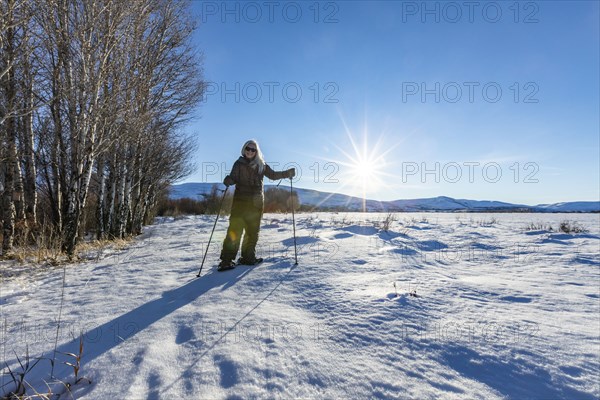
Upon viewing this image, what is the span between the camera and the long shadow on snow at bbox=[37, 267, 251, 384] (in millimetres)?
1771

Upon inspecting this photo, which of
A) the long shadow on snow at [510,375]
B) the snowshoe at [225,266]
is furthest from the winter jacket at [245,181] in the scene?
the long shadow on snow at [510,375]

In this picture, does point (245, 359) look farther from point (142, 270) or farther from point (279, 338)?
point (142, 270)

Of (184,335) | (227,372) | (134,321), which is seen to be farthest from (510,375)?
(134,321)

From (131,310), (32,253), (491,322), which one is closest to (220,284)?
(131,310)

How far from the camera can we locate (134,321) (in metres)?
2.21

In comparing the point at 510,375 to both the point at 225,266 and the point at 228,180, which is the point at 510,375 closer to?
the point at 225,266

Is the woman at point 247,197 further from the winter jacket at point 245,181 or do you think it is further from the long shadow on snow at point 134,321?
the long shadow on snow at point 134,321

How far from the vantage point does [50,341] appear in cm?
192

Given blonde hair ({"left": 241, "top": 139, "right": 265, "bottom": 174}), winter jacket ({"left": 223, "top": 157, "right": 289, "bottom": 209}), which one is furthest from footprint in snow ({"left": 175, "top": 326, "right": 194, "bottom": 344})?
blonde hair ({"left": 241, "top": 139, "right": 265, "bottom": 174})

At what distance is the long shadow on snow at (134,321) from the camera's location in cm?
177

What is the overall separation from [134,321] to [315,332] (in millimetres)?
1401

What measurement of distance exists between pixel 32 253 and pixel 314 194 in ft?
360

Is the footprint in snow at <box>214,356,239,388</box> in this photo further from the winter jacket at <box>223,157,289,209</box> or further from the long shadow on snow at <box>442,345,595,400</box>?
the winter jacket at <box>223,157,289,209</box>

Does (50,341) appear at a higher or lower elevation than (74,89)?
lower
